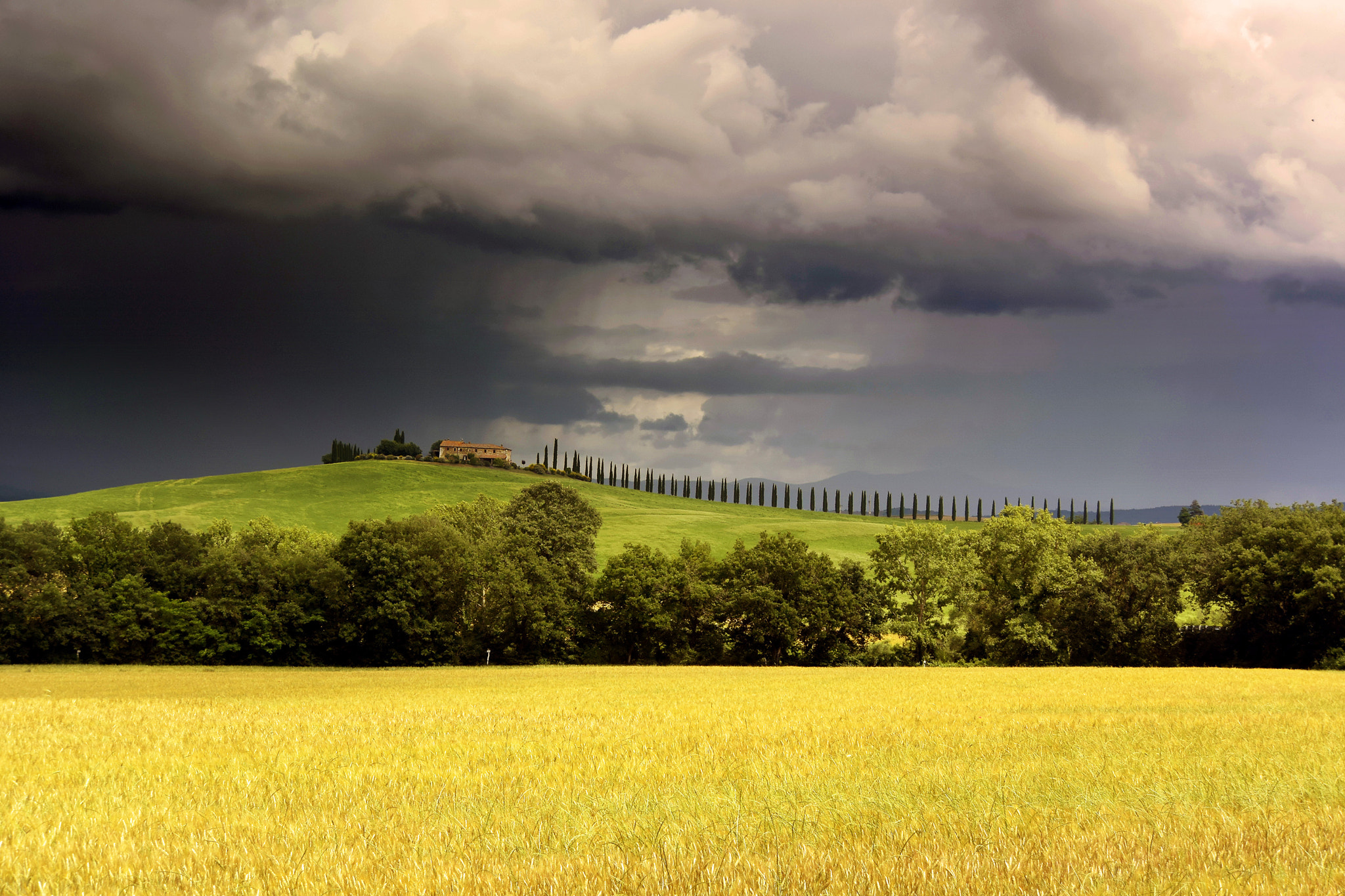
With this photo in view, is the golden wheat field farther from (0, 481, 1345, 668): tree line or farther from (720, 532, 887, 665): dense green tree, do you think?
(720, 532, 887, 665): dense green tree

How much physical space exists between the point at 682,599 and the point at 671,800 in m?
63.9

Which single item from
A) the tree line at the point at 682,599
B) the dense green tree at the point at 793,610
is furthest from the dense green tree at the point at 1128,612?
the dense green tree at the point at 793,610

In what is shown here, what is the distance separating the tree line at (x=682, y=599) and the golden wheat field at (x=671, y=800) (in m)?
43.2

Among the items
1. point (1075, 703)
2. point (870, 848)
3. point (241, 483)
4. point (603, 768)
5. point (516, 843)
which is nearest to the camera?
point (870, 848)

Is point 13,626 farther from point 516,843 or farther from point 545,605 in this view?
point 516,843

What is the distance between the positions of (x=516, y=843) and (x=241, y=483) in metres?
199

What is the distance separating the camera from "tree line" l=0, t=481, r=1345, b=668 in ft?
225

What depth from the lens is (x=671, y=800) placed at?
40.6 feet

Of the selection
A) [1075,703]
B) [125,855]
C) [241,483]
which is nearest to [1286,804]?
[125,855]

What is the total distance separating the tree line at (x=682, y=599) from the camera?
68.5m

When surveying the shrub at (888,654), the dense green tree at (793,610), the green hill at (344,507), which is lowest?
the shrub at (888,654)

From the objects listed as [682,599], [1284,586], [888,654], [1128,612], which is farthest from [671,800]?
[1284,586]

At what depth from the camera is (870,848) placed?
351 inches

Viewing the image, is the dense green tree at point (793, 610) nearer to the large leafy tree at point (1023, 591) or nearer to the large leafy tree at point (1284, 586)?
the large leafy tree at point (1023, 591)
